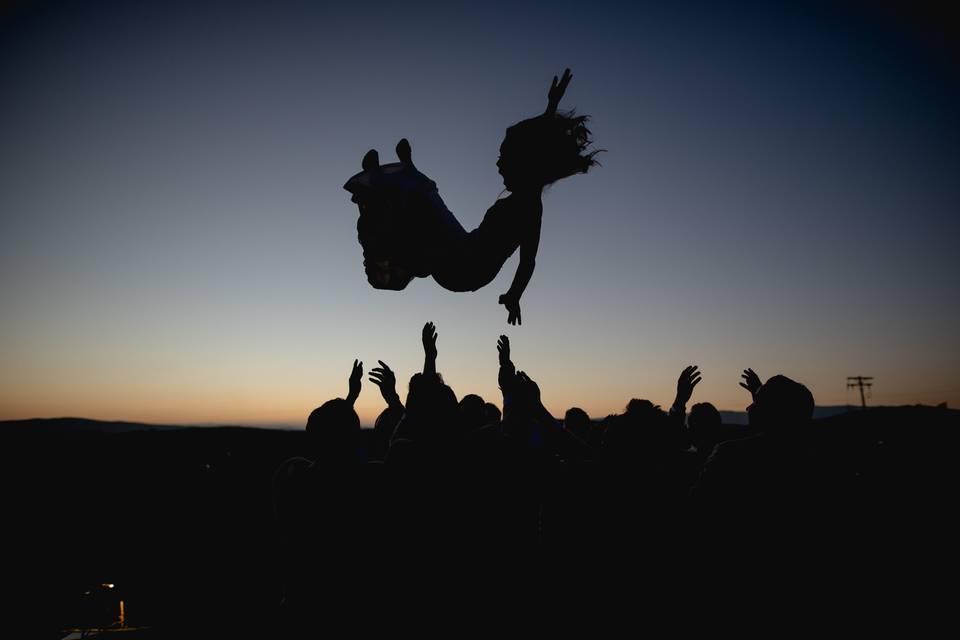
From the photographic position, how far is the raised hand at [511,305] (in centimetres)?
300

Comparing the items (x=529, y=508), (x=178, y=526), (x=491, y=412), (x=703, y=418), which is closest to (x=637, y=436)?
(x=529, y=508)

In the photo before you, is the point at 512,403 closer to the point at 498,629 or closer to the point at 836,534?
the point at 498,629

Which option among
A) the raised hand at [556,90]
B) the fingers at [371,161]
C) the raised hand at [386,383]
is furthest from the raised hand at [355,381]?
the raised hand at [556,90]

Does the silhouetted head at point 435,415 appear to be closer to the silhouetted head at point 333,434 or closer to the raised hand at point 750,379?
the silhouetted head at point 333,434

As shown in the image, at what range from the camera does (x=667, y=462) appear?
8.32ft

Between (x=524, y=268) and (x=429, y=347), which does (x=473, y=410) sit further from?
(x=524, y=268)

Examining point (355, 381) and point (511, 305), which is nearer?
point (511, 305)

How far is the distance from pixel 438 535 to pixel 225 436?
27.3m

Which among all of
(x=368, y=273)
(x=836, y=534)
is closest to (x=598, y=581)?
(x=836, y=534)

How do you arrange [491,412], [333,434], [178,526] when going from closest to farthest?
[333,434]
[491,412]
[178,526]

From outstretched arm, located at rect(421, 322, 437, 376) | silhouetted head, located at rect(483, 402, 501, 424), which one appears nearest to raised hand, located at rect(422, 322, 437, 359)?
outstretched arm, located at rect(421, 322, 437, 376)

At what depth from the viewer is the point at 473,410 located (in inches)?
198

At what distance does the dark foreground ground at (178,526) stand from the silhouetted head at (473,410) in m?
2.04

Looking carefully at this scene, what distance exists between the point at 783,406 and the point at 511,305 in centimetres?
156
